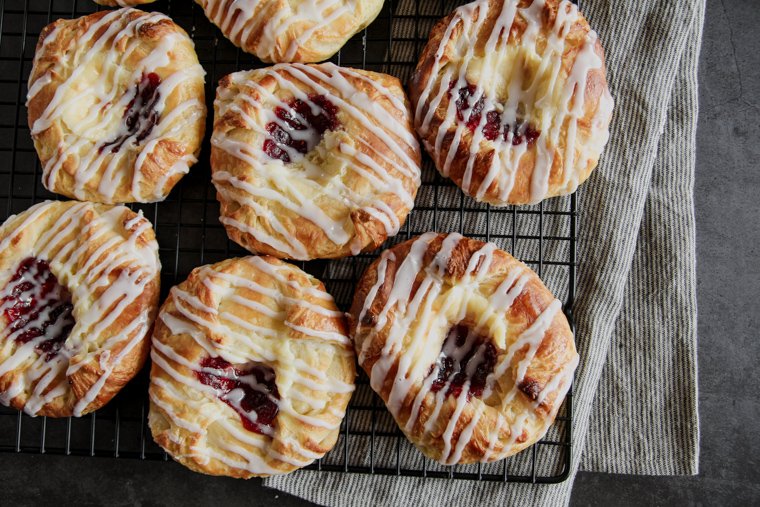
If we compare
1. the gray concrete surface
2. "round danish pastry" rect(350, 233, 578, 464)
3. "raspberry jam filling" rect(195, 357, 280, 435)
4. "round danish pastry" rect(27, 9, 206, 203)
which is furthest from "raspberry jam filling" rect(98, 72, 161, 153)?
the gray concrete surface

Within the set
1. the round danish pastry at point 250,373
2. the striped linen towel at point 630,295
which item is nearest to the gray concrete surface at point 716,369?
the striped linen towel at point 630,295

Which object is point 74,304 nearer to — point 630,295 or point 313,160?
point 313,160

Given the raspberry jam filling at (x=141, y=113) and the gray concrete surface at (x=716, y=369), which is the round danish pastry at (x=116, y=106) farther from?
the gray concrete surface at (x=716, y=369)

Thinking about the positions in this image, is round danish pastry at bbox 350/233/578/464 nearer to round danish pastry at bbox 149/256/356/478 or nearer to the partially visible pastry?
round danish pastry at bbox 149/256/356/478

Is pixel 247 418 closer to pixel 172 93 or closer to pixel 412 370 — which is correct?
pixel 412 370

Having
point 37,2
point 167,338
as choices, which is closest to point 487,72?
point 167,338

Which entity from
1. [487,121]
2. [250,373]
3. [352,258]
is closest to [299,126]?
[352,258]
